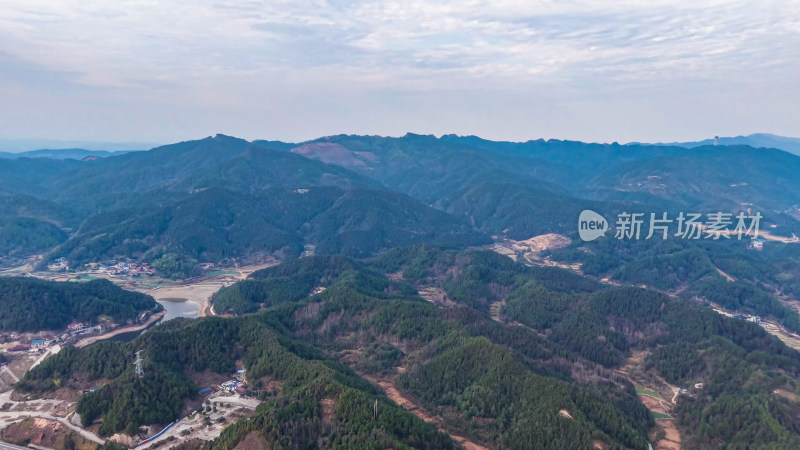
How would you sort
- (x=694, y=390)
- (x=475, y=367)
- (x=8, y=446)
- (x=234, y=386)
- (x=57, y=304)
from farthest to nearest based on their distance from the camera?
(x=57, y=304), (x=694, y=390), (x=475, y=367), (x=234, y=386), (x=8, y=446)

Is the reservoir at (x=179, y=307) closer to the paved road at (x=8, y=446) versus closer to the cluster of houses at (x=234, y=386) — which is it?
the cluster of houses at (x=234, y=386)

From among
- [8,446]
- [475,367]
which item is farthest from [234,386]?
[475,367]

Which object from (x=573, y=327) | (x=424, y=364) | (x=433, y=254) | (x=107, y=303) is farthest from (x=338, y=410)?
(x=433, y=254)

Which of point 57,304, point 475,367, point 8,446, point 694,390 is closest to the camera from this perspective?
point 8,446

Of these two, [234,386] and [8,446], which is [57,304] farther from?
[234,386]

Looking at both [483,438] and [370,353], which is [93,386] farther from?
[483,438]

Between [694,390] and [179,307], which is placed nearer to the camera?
[694,390]

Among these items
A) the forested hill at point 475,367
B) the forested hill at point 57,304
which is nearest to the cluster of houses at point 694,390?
the forested hill at point 475,367

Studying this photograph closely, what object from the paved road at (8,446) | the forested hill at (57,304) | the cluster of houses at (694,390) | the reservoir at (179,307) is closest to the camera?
the paved road at (8,446)

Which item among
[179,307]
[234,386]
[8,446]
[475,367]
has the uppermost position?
[475,367]
